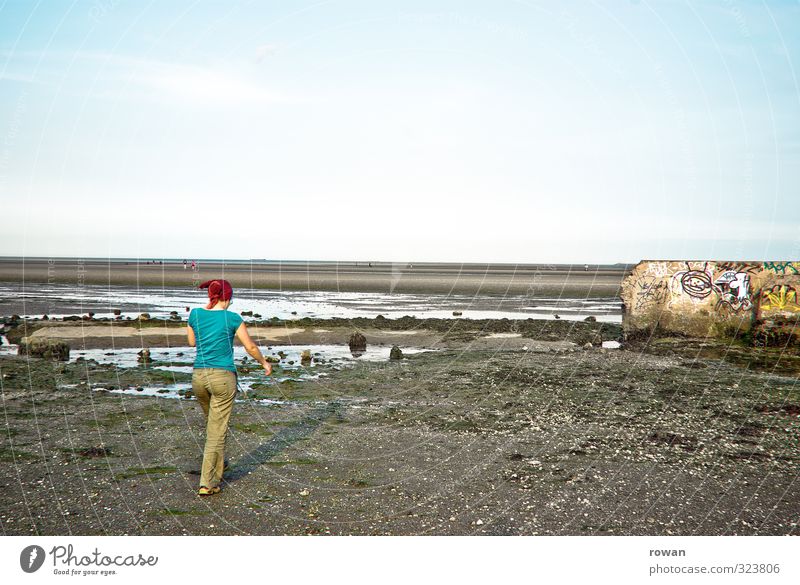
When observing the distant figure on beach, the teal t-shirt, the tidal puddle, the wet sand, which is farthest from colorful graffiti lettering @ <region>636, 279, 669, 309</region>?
the wet sand

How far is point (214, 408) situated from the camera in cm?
916

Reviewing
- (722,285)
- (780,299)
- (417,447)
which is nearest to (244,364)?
(417,447)

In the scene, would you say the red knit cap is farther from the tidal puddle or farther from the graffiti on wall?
the graffiti on wall

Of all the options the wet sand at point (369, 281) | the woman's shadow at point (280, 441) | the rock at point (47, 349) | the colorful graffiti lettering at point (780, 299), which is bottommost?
the woman's shadow at point (280, 441)

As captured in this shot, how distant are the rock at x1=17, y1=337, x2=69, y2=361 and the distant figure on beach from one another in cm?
1583

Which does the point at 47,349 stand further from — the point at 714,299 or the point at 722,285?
the point at 722,285

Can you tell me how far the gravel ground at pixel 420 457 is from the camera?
8.40 meters

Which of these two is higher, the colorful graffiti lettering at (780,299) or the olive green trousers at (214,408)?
the colorful graffiti lettering at (780,299)

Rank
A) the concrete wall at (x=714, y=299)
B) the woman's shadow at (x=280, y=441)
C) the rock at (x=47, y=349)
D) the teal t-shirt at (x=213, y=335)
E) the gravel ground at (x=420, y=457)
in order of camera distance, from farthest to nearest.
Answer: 1. the concrete wall at (x=714, y=299)
2. the rock at (x=47, y=349)
3. the woman's shadow at (x=280, y=441)
4. the teal t-shirt at (x=213, y=335)
5. the gravel ground at (x=420, y=457)

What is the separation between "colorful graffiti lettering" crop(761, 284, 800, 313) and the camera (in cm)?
2444

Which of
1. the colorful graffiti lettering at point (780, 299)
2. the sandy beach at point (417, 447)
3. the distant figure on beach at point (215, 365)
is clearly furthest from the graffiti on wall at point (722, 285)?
the distant figure on beach at point (215, 365)

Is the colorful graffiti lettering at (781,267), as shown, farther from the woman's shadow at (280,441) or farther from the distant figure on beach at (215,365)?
the distant figure on beach at (215,365)

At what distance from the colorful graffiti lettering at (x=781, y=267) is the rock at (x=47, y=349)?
2733 cm

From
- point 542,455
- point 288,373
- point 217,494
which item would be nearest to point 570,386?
point 542,455
